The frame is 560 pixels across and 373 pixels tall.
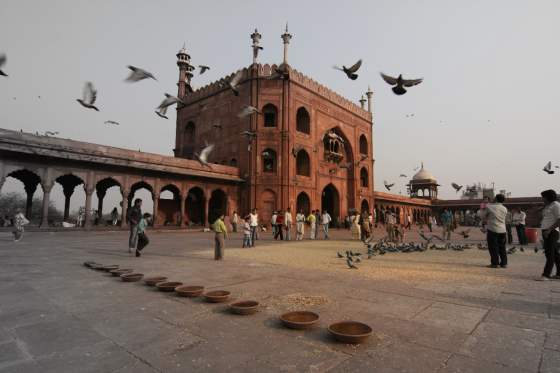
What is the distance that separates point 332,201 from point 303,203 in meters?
5.28

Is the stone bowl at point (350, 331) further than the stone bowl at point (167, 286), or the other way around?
the stone bowl at point (167, 286)

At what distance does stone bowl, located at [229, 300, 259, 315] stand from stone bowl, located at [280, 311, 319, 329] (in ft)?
1.28

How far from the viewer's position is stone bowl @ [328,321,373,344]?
2.36 meters

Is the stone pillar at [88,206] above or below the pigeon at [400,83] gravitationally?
below

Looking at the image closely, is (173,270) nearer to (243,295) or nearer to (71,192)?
(243,295)

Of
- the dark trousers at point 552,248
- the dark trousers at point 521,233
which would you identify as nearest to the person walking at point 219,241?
the dark trousers at point 552,248

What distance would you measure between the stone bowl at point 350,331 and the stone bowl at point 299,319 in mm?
212

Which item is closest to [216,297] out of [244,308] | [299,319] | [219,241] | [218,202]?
[244,308]

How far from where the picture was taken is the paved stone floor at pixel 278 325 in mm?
2104

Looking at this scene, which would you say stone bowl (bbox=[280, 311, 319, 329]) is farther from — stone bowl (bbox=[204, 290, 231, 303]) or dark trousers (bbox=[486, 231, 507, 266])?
dark trousers (bbox=[486, 231, 507, 266])

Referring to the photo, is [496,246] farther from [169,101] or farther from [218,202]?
[218,202]

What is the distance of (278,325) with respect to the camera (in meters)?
2.87

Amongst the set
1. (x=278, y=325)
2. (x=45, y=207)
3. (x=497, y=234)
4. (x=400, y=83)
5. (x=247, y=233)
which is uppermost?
(x=400, y=83)

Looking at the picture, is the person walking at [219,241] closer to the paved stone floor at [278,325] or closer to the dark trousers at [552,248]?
the paved stone floor at [278,325]
